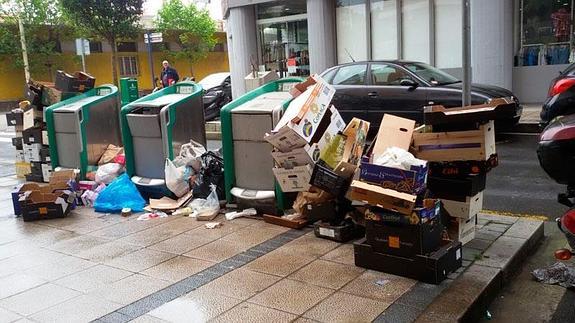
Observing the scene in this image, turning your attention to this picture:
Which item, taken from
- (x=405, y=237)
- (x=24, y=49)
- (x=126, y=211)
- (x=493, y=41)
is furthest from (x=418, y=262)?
(x=24, y=49)

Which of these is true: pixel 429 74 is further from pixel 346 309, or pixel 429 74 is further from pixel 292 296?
pixel 346 309

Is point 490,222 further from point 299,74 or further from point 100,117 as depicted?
point 299,74

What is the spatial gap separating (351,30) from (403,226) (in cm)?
1314

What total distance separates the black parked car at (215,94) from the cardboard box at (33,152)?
6754mm


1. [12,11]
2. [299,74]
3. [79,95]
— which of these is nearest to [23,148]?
[79,95]

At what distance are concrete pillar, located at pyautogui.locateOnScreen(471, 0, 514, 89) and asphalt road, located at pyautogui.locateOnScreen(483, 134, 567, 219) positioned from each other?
4.92 metres

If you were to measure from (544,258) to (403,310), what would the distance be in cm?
182

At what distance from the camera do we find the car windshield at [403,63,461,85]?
988cm

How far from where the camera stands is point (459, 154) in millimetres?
4191

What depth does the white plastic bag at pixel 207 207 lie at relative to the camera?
229 inches

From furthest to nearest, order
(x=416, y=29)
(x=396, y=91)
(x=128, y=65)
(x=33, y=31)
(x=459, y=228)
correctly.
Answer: (x=128, y=65), (x=33, y=31), (x=416, y=29), (x=396, y=91), (x=459, y=228)

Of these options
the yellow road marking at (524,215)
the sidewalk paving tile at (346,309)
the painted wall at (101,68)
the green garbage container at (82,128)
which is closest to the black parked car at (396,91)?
the yellow road marking at (524,215)

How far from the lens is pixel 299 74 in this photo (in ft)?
57.4

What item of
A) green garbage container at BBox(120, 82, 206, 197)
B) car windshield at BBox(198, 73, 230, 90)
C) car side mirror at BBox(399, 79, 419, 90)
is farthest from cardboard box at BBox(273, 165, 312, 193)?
car windshield at BBox(198, 73, 230, 90)
